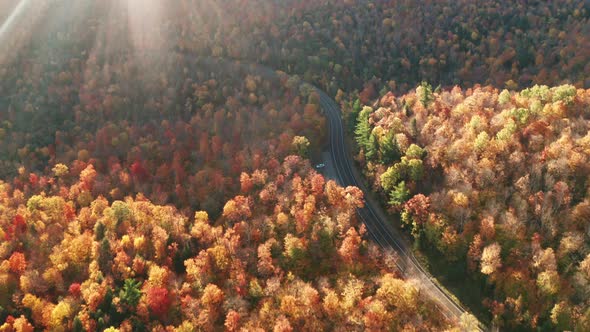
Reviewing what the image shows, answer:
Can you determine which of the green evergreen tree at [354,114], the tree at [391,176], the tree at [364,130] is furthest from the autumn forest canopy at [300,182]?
the tree at [364,130]

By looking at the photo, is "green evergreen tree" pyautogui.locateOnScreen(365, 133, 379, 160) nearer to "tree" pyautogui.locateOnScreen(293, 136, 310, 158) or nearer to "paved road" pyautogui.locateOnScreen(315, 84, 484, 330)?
"paved road" pyautogui.locateOnScreen(315, 84, 484, 330)

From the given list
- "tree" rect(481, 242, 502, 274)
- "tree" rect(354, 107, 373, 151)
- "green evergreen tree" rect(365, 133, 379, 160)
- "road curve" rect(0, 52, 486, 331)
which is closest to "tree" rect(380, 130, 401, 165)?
"green evergreen tree" rect(365, 133, 379, 160)

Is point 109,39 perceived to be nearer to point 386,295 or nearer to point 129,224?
point 129,224

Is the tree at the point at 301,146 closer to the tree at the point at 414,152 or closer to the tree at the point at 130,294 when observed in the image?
the tree at the point at 414,152

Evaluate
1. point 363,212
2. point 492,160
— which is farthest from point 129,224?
point 492,160

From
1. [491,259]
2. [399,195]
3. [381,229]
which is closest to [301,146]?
[381,229]
